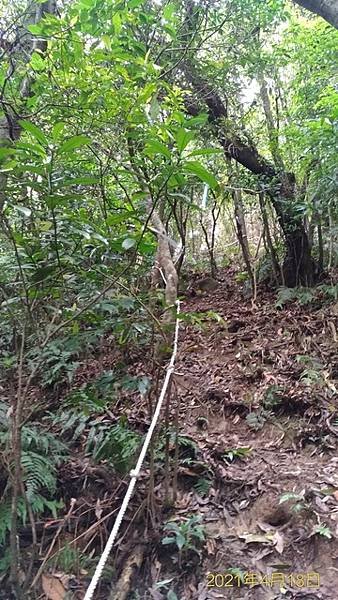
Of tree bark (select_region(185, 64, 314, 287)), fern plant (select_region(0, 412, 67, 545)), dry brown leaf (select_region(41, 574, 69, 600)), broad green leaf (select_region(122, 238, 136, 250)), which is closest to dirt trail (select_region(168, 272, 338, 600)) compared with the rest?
dry brown leaf (select_region(41, 574, 69, 600))

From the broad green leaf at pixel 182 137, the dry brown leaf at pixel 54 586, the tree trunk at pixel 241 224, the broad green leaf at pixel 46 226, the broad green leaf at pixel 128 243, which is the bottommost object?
the dry brown leaf at pixel 54 586

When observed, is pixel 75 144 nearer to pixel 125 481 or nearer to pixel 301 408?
pixel 125 481

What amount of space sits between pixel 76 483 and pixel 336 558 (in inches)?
56.5

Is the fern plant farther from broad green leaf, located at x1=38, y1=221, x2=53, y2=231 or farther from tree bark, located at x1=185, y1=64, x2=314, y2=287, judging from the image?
tree bark, located at x1=185, y1=64, x2=314, y2=287

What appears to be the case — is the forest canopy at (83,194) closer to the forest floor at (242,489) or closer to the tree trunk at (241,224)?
the forest floor at (242,489)

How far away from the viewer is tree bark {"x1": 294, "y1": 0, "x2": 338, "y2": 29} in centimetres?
185

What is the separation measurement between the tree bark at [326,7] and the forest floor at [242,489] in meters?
1.47

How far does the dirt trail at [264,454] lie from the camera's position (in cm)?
222

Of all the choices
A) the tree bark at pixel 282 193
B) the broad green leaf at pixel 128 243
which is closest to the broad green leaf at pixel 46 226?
the broad green leaf at pixel 128 243

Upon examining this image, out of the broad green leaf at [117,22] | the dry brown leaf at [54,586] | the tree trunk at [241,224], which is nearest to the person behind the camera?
the dry brown leaf at [54,586]

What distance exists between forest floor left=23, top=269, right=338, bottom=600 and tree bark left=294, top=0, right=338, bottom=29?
1.47m

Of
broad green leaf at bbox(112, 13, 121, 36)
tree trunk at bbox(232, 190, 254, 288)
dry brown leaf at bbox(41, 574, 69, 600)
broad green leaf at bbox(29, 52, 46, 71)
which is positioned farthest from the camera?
tree trunk at bbox(232, 190, 254, 288)

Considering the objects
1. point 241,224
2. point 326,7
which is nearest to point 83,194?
point 326,7

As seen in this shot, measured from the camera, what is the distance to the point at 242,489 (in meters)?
2.77
